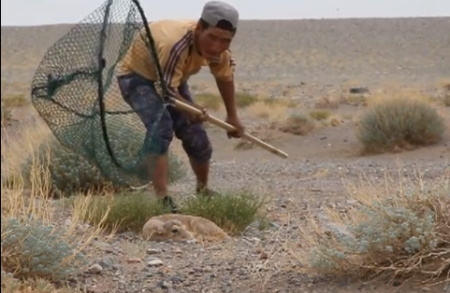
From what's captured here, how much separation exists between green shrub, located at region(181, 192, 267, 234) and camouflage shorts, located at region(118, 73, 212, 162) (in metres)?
0.50

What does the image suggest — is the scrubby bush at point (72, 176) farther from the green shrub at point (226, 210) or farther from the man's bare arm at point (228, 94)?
the green shrub at point (226, 210)

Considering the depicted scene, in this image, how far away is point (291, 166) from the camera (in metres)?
16.2

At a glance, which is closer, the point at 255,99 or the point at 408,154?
the point at 408,154

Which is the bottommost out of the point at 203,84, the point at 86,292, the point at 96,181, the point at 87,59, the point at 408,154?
the point at 203,84

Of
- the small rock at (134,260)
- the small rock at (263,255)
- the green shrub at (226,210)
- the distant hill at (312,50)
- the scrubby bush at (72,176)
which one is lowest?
the distant hill at (312,50)

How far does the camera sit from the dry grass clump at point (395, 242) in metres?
5.49

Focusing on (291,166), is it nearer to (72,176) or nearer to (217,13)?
(72,176)

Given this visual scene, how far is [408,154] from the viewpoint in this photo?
18.2m

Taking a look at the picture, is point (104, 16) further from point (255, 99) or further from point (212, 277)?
point (255, 99)

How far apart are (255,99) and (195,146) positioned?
25.0 m

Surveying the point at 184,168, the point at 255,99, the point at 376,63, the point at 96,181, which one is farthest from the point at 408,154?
the point at 376,63

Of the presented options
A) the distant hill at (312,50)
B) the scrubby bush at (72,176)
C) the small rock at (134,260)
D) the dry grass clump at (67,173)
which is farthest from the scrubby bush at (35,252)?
the distant hill at (312,50)

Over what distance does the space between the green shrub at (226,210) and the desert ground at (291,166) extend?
156 mm

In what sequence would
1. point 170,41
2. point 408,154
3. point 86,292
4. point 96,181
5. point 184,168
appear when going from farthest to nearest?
point 408,154
point 184,168
point 96,181
point 170,41
point 86,292
